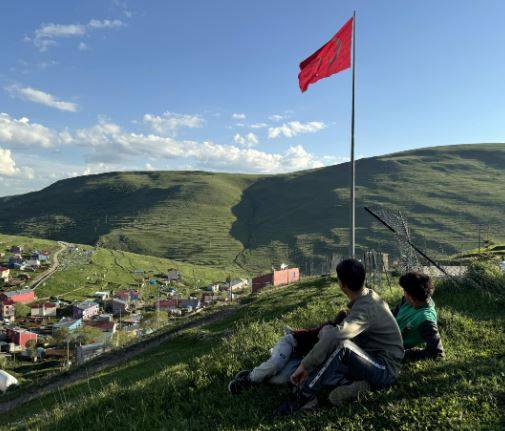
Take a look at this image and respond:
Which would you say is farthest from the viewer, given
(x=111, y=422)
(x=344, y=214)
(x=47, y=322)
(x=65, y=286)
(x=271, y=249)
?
(x=344, y=214)

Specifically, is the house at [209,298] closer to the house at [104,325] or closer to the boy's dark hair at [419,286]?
the house at [104,325]

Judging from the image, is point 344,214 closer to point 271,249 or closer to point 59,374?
point 271,249

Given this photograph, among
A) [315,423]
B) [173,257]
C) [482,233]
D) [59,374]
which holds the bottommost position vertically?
→ [173,257]

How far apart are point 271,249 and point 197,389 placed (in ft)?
544

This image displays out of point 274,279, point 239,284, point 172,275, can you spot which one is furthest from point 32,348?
point 172,275

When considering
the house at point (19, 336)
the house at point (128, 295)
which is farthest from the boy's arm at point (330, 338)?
the house at point (128, 295)

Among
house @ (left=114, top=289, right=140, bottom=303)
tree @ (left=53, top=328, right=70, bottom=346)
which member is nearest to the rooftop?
house @ (left=114, top=289, right=140, bottom=303)

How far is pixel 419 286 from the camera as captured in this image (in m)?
6.66

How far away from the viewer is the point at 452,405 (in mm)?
4863

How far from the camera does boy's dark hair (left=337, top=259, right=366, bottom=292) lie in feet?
17.7

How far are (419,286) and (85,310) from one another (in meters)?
97.1

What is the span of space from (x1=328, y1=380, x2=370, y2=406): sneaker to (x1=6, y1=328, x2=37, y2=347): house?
82.4m

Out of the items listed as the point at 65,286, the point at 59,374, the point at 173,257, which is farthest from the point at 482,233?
the point at 59,374

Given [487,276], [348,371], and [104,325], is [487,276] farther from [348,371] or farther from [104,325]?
[104,325]
